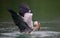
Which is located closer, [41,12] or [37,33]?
[37,33]

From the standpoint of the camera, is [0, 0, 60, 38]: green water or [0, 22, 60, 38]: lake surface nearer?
[0, 22, 60, 38]: lake surface

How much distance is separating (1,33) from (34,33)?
0.26 m

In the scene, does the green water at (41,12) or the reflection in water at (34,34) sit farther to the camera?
the green water at (41,12)

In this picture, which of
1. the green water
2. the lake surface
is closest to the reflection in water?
the lake surface

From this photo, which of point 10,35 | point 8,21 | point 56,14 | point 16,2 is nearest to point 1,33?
point 10,35

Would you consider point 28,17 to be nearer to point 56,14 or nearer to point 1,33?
point 1,33

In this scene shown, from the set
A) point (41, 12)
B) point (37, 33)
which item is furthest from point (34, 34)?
point (41, 12)

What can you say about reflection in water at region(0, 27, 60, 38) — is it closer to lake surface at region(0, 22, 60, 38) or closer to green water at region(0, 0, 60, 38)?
lake surface at region(0, 22, 60, 38)

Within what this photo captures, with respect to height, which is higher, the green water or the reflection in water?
the green water

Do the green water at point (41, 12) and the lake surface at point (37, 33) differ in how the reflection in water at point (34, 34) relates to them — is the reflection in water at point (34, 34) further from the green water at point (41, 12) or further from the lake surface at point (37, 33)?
the green water at point (41, 12)

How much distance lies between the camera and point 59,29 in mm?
1711

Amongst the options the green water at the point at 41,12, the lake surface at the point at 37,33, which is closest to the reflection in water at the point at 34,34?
the lake surface at the point at 37,33

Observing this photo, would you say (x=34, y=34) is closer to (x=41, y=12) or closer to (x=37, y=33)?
(x=37, y=33)

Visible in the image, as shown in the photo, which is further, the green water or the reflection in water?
the green water
